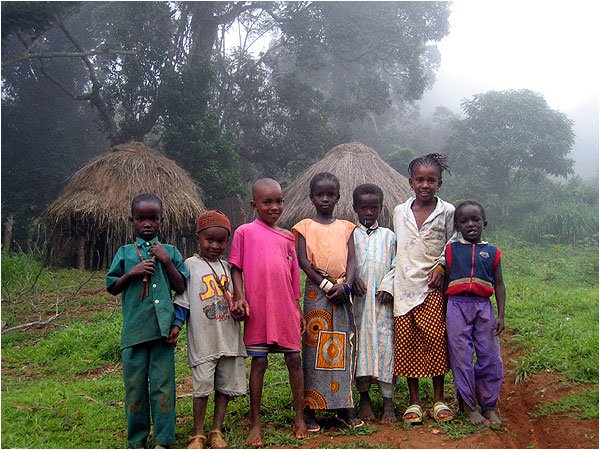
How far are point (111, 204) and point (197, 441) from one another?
8474 mm

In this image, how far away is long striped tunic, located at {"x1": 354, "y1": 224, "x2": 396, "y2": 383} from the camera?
326cm

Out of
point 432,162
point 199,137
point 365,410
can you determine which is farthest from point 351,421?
point 199,137

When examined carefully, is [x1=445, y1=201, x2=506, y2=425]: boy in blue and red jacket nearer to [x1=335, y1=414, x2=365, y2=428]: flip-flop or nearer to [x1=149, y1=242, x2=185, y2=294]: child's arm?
[x1=335, y1=414, x2=365, y2=428]: flip-flop

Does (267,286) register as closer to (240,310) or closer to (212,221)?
(240,310)

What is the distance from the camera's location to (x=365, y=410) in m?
3.29

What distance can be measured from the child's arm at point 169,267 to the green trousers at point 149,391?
0.31 metres

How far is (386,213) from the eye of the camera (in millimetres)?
11531

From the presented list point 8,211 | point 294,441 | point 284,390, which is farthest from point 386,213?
point 8,211

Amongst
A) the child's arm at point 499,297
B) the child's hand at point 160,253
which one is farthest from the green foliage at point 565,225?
the child's hand at point 160,253

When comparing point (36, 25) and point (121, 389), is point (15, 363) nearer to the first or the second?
point (121, 389)

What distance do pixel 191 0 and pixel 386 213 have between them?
8886mm

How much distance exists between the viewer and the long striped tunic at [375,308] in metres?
3.26

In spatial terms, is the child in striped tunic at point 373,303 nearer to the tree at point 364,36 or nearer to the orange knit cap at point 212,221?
the orange knit cap at point 212,221

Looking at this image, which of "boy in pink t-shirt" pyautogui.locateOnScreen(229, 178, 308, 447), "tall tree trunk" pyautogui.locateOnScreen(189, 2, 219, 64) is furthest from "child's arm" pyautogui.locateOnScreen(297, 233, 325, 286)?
"tall tree trunk" pyautogui.locateOnScreen(189, 2, 219, 64)
